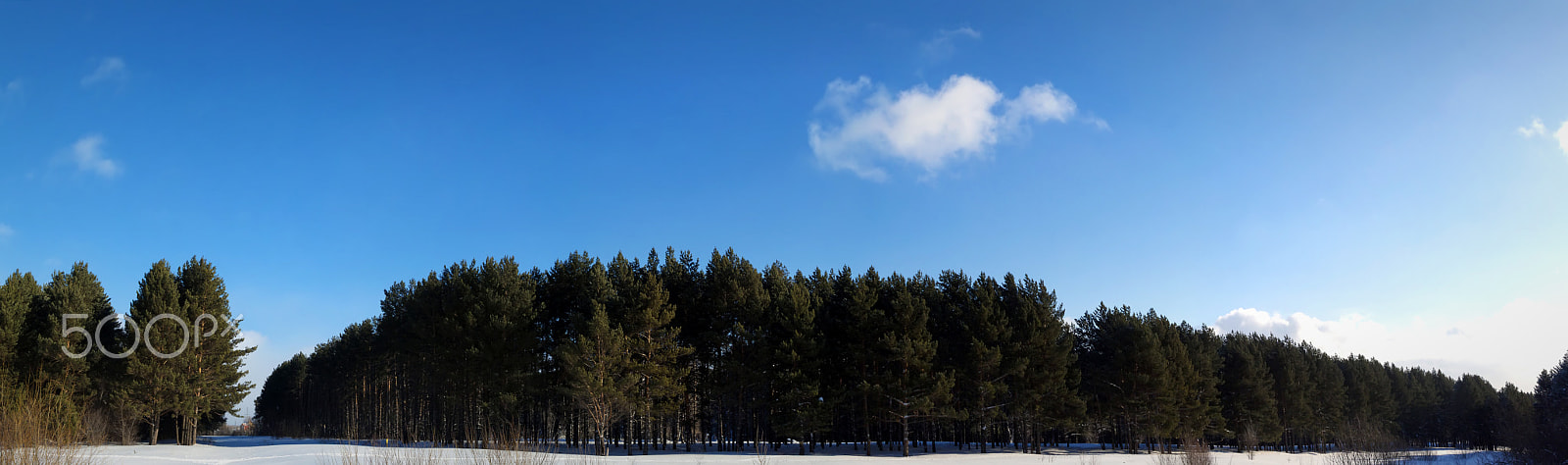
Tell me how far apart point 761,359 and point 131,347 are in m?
35.1

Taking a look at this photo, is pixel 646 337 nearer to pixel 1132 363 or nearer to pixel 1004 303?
pixel 1004 303

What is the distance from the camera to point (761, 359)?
41.7 m

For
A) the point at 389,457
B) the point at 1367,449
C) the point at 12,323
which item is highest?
the point at 12,323

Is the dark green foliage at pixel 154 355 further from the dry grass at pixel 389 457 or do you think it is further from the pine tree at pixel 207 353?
the dry grass at pixel 389 457

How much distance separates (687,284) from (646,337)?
6.65 metres

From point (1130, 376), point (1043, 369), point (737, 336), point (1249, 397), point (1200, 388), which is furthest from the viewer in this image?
point (1249, 397)

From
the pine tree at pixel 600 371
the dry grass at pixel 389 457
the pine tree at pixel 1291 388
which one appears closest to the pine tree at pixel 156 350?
the pine tree at pixel 600 371

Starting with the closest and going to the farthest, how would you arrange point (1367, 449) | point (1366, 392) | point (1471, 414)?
point (1367, 449) → point (1366, 392) → point (1471, 414)

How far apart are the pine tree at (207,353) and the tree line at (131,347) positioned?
58mm

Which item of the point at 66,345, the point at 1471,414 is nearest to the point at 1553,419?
the point at 66,345

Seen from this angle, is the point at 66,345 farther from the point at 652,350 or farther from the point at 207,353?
the point at 652,350

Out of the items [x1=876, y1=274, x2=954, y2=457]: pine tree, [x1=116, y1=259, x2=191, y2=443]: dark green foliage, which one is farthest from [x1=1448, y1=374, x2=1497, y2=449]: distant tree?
[x1=116, y1=259, x2=191, y2=443]: dark green foliage

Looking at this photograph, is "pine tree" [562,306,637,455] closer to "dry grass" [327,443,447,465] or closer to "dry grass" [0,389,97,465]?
"dry grass" [327,443,447,465]

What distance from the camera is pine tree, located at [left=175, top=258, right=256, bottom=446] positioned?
43.8 metres
